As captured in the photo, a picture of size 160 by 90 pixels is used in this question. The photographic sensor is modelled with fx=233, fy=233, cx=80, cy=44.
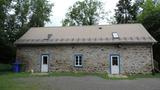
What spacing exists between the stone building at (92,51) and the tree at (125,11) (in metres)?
14.9

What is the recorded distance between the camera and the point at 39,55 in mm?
21859

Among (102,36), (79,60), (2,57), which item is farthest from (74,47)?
(2,57)

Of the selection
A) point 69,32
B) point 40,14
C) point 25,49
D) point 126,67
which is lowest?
point 126,67

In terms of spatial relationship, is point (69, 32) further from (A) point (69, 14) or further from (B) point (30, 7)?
(A) point (69, 14)

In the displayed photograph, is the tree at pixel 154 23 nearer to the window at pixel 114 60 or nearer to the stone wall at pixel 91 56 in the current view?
the stone wall at pixel 91 56

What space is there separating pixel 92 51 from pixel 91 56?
45 centimetres

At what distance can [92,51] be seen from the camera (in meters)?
20.8

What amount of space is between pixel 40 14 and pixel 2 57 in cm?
850

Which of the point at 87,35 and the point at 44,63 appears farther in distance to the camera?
the point at 87,35

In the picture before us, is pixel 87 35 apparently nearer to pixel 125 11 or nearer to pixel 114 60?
pixel 114 60

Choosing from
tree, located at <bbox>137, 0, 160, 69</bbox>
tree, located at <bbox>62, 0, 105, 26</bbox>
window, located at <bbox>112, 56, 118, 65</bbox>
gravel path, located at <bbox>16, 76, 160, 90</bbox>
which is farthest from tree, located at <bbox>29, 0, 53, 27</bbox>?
gravel path, located at <bbox>16, 76, 160, 90</bbox>

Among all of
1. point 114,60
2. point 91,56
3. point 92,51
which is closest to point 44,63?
point 91,56

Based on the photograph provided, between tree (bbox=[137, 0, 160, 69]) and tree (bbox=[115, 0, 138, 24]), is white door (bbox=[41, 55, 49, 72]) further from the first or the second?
tree (bbox=[115, 0, 138, 24])

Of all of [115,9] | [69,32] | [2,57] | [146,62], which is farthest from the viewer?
[115,9]
